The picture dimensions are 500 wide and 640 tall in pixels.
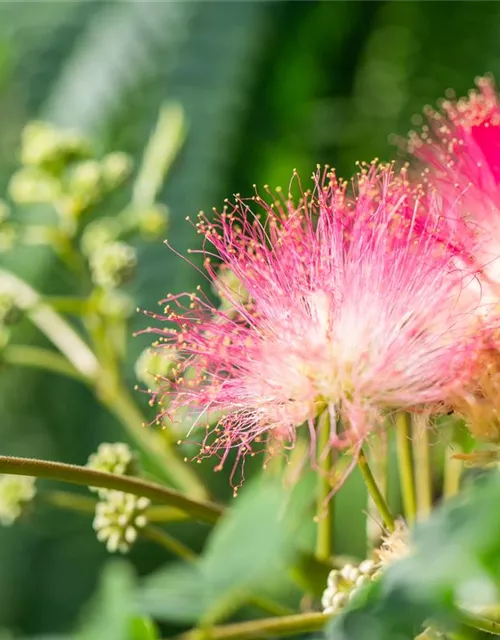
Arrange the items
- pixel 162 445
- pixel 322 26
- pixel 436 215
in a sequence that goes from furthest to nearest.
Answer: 1. pixel 322 26
2. pixel 162 445
3. pixel 436 215

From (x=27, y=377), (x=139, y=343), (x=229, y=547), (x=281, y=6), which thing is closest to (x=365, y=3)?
(x=281, y=6)

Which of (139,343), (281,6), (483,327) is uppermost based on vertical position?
(281,6)

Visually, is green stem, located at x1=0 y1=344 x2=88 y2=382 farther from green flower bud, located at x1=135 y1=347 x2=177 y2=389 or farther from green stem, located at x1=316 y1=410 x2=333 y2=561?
green stem, located at x1=316 y1=410 x2=333 y2=561

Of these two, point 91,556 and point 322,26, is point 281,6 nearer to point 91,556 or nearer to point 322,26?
point 322,26

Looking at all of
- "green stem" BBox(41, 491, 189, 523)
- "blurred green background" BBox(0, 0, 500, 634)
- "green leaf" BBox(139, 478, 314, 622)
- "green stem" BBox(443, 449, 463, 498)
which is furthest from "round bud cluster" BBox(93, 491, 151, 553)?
"blurred green background" BBox(0, 0, 500, 634)

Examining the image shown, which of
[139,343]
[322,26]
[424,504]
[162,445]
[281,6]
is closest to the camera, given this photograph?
[424,504]

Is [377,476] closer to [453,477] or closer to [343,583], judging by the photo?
[453,477]
